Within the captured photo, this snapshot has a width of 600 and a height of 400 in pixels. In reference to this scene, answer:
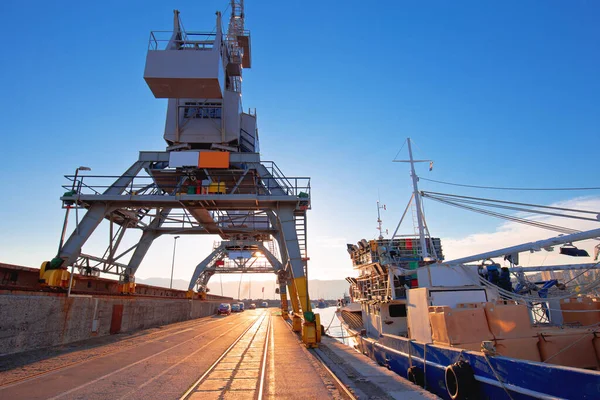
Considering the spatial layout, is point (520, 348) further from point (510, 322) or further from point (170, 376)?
point (170, 376)

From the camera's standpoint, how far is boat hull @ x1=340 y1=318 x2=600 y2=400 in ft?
17.0

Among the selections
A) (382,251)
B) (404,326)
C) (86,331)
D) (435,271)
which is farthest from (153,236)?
(435,271)

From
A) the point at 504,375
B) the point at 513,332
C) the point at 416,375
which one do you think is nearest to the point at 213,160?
the point at 416,375

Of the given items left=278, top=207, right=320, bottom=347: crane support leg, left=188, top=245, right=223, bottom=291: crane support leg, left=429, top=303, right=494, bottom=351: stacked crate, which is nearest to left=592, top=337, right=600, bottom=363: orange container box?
left=429, top=303, right=494, bottom=351: stacked crate

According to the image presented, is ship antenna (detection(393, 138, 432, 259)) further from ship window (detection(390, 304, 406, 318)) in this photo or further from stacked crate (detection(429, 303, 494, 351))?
stacked crate (detection(429, 303, 494, 351))

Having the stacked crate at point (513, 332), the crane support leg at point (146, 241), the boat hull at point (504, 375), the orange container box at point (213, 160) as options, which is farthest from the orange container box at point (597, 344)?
the crane support leg at point (146, 241)

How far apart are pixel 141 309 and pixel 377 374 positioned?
20.0 metres

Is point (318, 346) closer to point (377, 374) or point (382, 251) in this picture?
point (377, 374)

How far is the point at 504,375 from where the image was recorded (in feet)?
21.4

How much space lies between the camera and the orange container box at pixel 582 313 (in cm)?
1071

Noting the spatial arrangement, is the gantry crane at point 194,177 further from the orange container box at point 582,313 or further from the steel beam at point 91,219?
the orange container box at point 582,313

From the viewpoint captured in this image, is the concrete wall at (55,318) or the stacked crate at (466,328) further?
the concrete wall at (55,318)

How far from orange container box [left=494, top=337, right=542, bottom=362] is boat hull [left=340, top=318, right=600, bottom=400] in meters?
1.02

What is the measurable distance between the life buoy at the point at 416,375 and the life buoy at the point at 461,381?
216 cm
